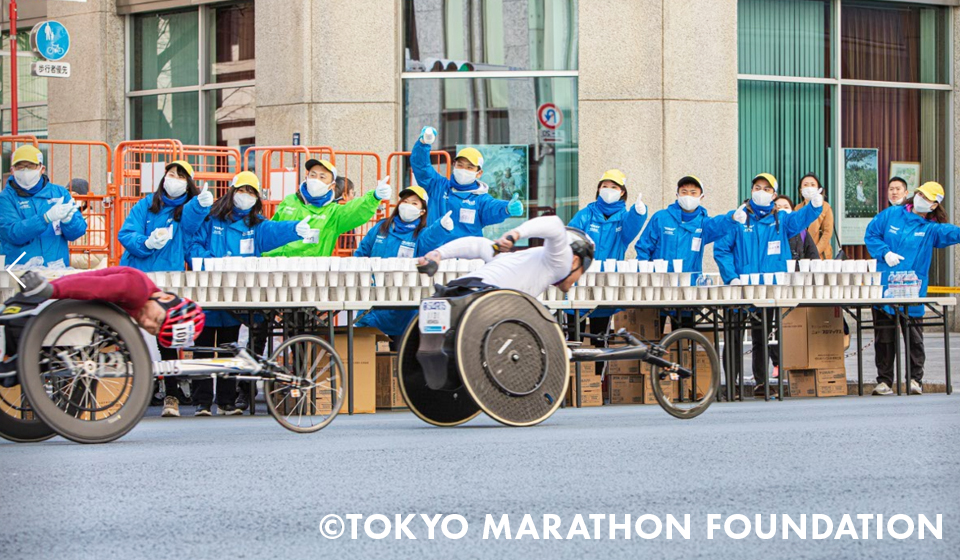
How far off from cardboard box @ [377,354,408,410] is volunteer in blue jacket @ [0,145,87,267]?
296 cm

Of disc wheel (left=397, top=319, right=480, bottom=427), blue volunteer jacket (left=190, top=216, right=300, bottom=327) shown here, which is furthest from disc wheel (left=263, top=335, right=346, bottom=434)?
blue volunteer jacket (left=190, top=216, right=300, bottom=327)

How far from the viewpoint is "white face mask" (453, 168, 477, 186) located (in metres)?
13.8

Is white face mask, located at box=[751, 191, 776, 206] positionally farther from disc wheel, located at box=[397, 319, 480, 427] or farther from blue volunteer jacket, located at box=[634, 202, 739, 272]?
disc wheel, located at box=[397, 319, 480, 427]

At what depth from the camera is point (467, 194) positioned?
13875 millimetres

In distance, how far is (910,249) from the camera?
15297 millimetres

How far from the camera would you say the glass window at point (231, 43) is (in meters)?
22.4

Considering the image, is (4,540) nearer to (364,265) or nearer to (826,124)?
(364,265)

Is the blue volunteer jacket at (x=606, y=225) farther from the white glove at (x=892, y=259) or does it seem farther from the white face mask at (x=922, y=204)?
the white face mask at (x=922, y=204)

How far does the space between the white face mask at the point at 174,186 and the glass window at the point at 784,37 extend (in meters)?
12.0

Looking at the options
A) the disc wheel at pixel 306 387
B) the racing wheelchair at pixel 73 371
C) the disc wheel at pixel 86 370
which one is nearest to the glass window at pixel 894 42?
the disc wheel at pixel 306 387

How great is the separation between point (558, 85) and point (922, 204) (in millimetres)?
7172

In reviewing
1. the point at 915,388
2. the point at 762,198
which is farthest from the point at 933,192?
the point at 915,388

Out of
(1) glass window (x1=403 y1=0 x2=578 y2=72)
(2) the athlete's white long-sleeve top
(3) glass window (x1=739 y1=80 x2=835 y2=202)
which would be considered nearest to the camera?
(2) the athlete's white long-sleeve top

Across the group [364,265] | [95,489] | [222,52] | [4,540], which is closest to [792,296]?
[364,265]
